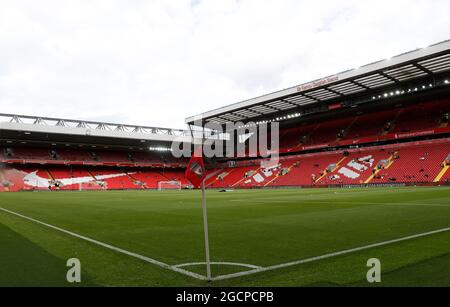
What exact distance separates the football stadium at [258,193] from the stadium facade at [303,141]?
0.21 metres

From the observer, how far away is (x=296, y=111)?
2025 inches

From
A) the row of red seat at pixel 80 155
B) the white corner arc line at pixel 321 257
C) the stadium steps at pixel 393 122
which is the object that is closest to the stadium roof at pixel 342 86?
the stadium steps at pixel 393 122

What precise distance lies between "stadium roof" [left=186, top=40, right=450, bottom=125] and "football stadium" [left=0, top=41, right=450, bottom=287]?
0.63ft

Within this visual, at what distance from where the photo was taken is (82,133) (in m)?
55.9

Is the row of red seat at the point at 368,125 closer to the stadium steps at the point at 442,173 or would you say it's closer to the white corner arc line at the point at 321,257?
the stadium steps at the point at 442,173

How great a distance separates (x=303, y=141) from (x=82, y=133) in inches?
1352

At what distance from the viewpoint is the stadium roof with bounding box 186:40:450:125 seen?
1271 inches

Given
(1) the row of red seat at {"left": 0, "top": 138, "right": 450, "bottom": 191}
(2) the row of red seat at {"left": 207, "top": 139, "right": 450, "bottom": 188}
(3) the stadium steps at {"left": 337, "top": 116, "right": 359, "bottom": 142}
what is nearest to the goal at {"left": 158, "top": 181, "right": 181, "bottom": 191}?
(1) the row of red seat at {"left": 0, "top": 138, "right": 450, "bottom": 191}

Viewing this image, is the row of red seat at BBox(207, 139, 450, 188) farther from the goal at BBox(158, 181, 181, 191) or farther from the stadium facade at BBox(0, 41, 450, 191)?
the goal at BBox(158, 181, 181, 191)

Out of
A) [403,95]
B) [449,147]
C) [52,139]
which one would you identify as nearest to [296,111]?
[403,95]

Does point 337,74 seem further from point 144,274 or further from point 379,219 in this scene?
point 144,274

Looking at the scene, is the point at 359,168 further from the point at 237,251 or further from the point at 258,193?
the point at 237,251

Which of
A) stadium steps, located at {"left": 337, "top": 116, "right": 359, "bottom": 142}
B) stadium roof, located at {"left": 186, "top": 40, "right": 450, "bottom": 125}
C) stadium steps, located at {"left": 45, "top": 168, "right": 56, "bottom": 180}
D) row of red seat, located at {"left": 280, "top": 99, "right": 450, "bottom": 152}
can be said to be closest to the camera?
stadium roof, located at {"left": 186, "top": 40, "right": 450, "bottom": 125}
